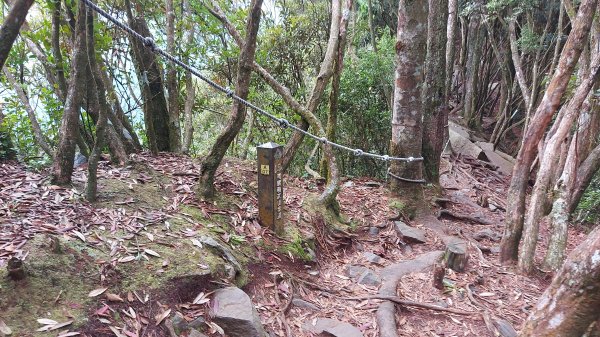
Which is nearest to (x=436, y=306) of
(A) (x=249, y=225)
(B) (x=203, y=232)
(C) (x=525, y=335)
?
(C) (x=525, y=335)

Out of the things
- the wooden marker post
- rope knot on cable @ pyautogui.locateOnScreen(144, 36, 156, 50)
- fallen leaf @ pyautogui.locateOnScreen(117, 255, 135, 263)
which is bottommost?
fallen leaf @ pyautogui.locateOnScreen(117, 255, 135, 263)

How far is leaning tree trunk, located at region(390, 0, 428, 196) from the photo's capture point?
5.05m

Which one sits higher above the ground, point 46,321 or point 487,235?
point 46,321

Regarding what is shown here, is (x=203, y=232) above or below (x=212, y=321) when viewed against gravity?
above

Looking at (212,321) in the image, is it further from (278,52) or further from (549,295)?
(278,52)

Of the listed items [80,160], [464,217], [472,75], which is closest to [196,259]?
[80,160]

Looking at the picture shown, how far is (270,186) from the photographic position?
3504 mm

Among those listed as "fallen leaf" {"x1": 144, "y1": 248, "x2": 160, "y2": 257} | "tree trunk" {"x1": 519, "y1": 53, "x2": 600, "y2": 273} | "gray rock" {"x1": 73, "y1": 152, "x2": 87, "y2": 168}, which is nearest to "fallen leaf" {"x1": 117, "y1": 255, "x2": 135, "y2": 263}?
"fallen leaf" {"x1": 144, "y1": 248, "x2": 160, "y2": 257}

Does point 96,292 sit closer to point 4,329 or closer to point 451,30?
point 4,329

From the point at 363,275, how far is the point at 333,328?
96 cm

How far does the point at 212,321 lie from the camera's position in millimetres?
2328

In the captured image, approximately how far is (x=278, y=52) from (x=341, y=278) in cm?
530

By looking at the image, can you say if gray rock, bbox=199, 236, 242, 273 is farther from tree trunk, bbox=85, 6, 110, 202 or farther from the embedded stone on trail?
the embedded stone on trail

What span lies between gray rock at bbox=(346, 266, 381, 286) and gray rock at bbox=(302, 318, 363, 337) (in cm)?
78
